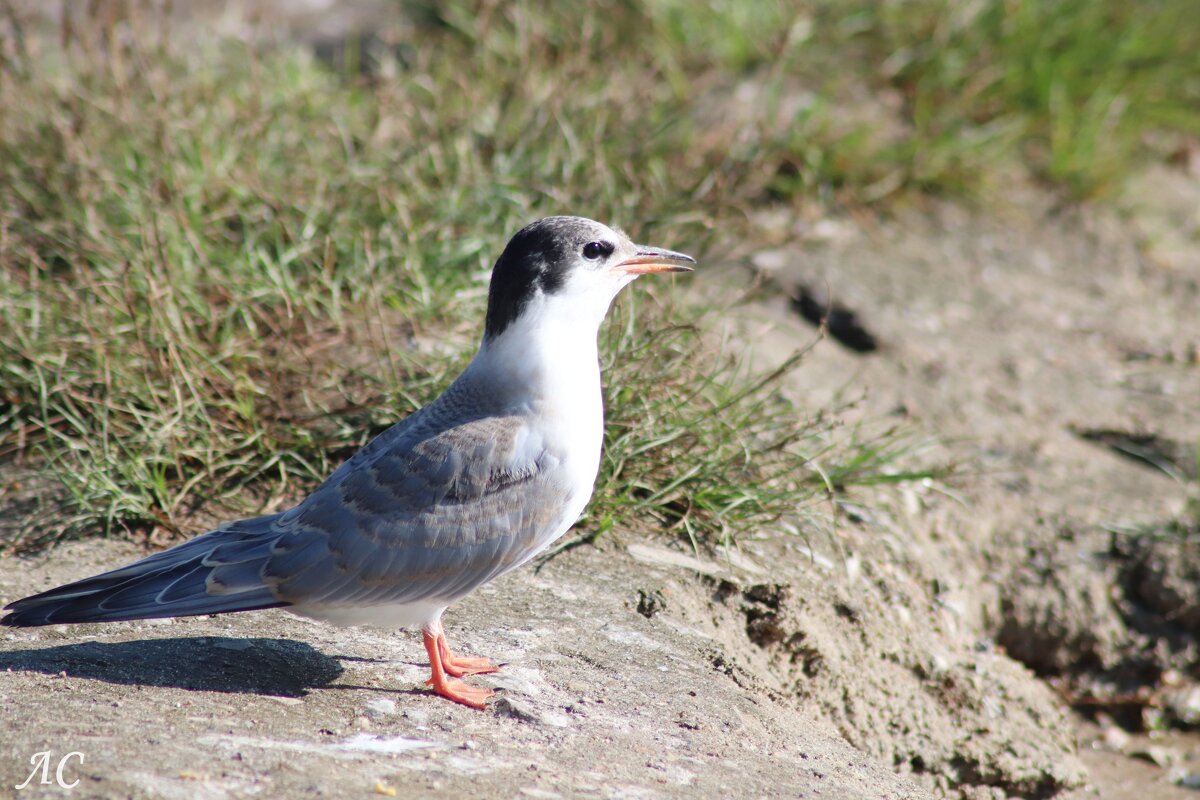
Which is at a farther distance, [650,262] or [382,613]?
[650,262]

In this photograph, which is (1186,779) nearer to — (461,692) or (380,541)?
(461,692)

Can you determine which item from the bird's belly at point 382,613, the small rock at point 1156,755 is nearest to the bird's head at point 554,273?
the bird's belly at point 382,613

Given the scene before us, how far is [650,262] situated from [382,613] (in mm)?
1135

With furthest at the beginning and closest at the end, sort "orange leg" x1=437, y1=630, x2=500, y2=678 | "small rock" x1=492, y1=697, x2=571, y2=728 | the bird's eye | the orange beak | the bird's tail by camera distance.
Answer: the orange beak → the bird's eye → "orange leg" x1=437, y1=630, x2=500, y2=678 → "small rock" x1=492, y1=697, x2=571, y2=728 → the bird's tail

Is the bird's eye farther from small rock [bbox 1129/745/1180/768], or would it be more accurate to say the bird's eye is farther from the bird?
small rock [bbox 1129/745/1180/768]

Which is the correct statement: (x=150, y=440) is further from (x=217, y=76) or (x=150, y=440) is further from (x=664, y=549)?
(x=217, y=76)

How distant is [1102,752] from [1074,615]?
1.48 ft

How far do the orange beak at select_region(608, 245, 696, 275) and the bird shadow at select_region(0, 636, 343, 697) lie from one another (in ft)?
4.05

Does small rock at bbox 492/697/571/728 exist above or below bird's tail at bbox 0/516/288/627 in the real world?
below

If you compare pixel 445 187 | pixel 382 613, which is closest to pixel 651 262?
pixel 382 613

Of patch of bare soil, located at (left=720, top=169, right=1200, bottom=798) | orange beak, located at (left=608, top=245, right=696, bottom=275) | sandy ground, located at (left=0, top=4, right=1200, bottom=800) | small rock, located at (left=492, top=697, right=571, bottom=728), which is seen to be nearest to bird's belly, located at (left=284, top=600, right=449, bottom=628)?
sandy ground, located at (left=0, top=4, right=1200, bottom=800)

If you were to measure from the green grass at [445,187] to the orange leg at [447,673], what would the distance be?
0.80 meters

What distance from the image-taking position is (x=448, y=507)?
10.3 ft

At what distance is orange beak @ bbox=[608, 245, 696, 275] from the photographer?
11.2ft
